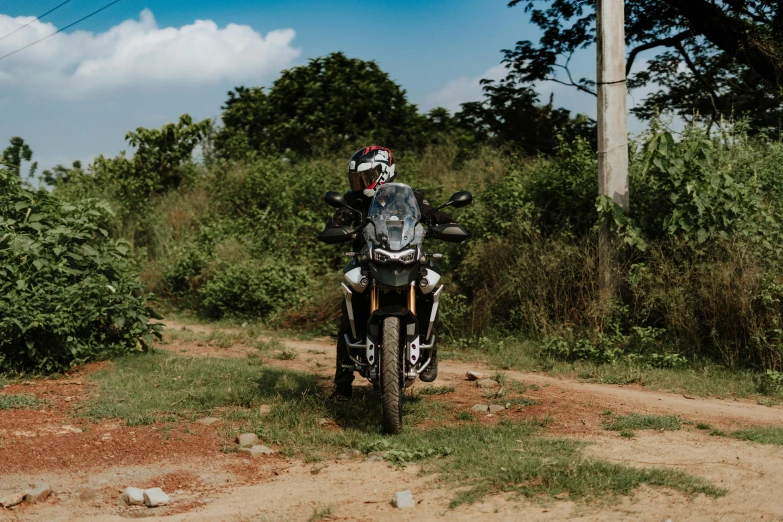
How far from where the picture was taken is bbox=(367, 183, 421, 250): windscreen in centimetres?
588

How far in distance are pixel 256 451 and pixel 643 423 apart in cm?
286

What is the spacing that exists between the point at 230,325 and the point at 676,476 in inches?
340

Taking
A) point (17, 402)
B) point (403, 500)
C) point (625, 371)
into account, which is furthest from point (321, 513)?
point (625, 371)

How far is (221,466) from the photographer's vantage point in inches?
208

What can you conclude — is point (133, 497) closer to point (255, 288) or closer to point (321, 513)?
point (321, 513)

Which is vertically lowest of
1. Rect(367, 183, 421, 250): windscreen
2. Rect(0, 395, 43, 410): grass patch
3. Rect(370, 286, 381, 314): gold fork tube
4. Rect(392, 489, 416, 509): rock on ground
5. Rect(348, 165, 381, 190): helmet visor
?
Rect(392, 489, 416, 509): rock on ground

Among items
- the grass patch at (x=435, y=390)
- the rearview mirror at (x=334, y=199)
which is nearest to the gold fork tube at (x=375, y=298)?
the rearview mirror at (x=334, y=199)

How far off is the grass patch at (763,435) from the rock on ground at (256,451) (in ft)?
10.7

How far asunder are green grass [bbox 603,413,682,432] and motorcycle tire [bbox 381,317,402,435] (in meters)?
1.59

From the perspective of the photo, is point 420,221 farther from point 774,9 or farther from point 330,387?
point 774,9

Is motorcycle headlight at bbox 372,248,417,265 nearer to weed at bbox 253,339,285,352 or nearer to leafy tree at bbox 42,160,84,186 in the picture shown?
weed at bbox 253,339,285,352

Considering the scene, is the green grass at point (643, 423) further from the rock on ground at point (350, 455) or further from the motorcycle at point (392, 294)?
the rock on ground at point (350, 455)

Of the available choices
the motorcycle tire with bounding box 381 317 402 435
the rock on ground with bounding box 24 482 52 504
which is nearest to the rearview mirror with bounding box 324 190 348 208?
the motorcycle tire with bounding box 381 317 402 435

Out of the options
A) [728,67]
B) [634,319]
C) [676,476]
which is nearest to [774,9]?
[728,67]
